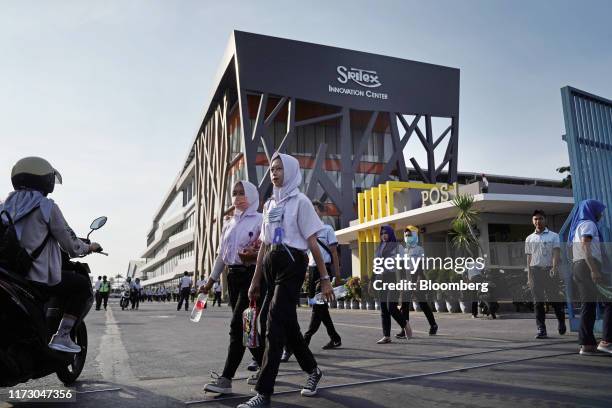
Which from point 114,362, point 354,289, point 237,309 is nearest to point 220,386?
point 237,309

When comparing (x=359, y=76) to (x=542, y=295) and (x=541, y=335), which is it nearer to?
(x=542, y=295)

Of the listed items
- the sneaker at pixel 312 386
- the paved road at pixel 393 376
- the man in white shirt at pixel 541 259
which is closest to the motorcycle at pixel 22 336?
the paved road at pixel 393 376

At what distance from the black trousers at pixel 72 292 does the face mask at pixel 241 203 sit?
1.43 m

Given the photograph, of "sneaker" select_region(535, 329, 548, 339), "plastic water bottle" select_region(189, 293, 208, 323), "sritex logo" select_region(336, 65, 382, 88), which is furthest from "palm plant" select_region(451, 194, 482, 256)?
"sritex logo" select_region(336, 65, 382, 88)

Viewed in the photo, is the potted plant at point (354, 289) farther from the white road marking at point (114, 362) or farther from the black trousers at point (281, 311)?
the black trousers at point (281, 311)

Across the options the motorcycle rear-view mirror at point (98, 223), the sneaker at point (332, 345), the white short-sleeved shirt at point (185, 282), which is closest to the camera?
the motorcycle rear-view mirror at point (98, 223)

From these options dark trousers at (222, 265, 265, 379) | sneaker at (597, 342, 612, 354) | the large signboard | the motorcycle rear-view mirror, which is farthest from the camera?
the large signboard

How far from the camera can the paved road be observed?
382 cm

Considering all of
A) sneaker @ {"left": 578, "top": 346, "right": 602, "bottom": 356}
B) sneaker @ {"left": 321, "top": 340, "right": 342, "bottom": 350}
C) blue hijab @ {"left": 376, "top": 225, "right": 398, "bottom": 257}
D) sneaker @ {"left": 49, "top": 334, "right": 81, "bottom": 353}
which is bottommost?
sneaker @ {"left": 321, "top": 340, "right": 342, "bottom": 350}

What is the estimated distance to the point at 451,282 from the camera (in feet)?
52.1

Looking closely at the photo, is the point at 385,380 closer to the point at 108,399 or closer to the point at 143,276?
the point at 108,399

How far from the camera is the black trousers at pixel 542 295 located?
7.68 m

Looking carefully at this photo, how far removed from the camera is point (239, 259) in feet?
15.3

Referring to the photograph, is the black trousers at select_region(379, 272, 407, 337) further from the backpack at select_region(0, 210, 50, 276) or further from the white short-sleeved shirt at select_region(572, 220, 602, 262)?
the backpack at select_region(0, 210, 50, 276)
